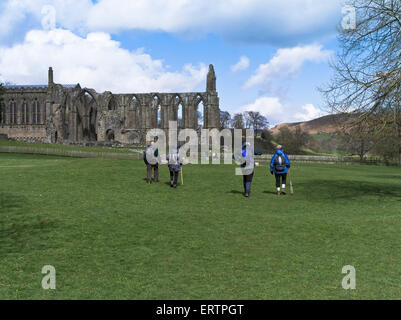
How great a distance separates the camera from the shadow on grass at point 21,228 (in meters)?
7.96

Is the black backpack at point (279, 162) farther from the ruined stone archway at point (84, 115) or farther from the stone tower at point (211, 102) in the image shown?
the ruined stone archway at point (84, 115)

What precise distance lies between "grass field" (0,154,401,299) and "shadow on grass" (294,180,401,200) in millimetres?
282

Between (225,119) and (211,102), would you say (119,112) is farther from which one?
(225,119)

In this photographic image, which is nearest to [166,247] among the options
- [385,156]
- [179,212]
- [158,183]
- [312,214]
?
[179,212]

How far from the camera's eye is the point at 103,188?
15.5m

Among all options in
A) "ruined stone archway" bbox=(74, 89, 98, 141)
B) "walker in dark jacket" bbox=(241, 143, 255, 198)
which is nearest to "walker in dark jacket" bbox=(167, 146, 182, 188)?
"walker in dark jacket" bbox=(241, 143, 255, 198)

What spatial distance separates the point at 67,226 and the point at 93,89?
73.6 metres

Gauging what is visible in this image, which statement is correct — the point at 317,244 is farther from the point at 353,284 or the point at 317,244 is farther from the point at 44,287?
the point at 44,287

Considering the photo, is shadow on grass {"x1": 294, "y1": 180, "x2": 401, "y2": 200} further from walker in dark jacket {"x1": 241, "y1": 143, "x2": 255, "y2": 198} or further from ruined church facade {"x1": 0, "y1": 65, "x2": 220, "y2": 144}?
ruined church facade {"x1": 0, "y1": 65, "x2": 220, "y2": 144}

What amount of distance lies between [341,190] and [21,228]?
513 inches

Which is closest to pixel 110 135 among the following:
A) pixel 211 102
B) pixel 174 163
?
pixel 211 102

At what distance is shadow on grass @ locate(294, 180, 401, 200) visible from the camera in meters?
15.8

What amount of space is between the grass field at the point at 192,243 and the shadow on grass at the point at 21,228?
2cm

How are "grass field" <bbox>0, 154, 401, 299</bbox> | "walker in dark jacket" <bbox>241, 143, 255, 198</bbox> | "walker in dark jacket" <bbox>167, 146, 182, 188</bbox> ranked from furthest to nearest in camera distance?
"walker in dark jacket" <bbox>167, 146, 182, 188</bbox>
"walker in dark jacket" <bbox>241, 143, 255, 198</bbox>
"grass field" <bbox>0, 154, 401, 299</bbox>
